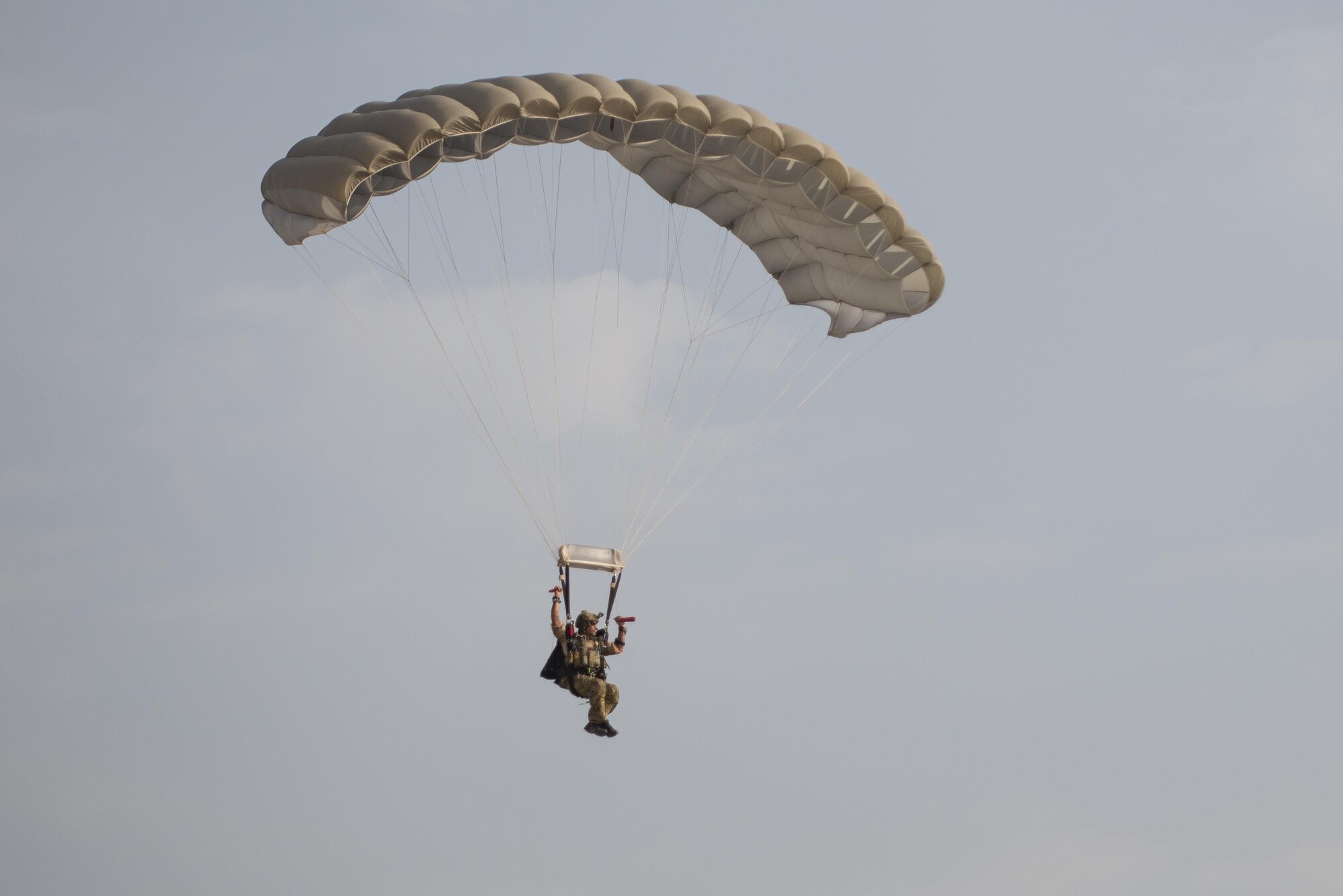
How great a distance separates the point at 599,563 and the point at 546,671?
1229 mm

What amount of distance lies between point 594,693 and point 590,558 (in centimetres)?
141

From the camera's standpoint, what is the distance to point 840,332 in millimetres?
24750

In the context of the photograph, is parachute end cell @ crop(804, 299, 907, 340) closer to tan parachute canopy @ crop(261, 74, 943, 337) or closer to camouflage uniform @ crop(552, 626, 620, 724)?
tan parachute canopy @ crop(261, 74, 943, 337)

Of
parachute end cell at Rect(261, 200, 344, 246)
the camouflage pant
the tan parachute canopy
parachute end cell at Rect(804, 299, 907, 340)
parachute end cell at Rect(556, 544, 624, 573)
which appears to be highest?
the tan parachute canopy

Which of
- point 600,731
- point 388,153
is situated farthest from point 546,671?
point 388,153

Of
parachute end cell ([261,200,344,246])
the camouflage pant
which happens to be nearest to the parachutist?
the camouflage pant

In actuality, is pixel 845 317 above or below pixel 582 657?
above

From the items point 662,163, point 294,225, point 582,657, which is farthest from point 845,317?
point 294,225

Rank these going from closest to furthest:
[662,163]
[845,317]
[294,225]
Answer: [294,225], [662,163], [845,317]

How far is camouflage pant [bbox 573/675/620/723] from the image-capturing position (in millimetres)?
21609

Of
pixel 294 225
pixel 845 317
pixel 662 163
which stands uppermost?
pixel 662 163

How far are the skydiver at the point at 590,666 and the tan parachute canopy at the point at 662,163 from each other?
174 inches

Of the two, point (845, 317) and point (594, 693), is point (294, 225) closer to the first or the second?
point (594, 693)

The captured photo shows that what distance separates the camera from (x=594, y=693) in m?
21.6
